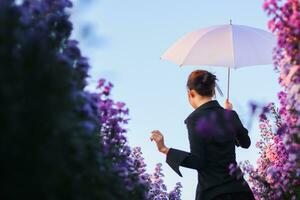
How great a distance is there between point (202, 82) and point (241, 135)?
0.69 m

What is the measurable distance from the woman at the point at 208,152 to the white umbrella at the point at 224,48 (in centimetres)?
135

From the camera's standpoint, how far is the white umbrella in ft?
25.5

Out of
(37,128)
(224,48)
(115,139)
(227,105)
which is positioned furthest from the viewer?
(224,48)

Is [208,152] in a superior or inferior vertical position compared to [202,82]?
inferior

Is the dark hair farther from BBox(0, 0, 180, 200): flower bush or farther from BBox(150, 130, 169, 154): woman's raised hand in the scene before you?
BBox(0, 0, 180, 200): flower bush

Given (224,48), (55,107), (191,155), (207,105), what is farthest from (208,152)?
(55,107)

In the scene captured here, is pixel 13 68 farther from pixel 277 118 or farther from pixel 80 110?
pixel 277 118

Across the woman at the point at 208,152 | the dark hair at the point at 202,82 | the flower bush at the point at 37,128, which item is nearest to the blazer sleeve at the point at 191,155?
the woman at the point at 208,152

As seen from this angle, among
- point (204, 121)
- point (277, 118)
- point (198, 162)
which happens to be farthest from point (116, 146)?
→ point (277, 118)

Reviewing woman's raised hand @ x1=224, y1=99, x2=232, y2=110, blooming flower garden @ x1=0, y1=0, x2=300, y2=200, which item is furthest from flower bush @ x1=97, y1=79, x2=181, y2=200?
woman's raised hand @ x1=224, y1=99, x2=232, y2=110

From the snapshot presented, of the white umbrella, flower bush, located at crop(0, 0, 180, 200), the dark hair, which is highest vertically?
the white umbrella

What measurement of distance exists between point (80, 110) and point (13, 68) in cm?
95

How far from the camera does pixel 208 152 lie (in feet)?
20.8

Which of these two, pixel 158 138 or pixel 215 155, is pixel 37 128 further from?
pixel 215 155
